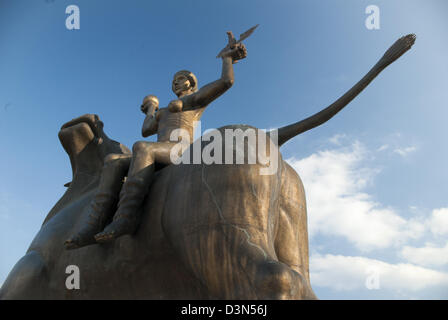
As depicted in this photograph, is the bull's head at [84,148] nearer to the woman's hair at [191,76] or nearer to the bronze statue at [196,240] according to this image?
the bronze statue at [196,240]

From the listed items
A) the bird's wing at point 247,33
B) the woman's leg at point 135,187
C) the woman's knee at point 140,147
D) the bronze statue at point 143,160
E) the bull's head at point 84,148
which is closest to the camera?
the woman's leg at point 135,187

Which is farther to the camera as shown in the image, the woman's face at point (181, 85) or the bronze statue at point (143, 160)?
the woman's face at point (181, 85)

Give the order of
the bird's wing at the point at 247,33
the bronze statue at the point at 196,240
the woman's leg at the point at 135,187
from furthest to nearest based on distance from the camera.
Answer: the bird's wing at the point at 247,33 < the woman's leg at the point at 135,187 < the bronze statue at the point at 196,240

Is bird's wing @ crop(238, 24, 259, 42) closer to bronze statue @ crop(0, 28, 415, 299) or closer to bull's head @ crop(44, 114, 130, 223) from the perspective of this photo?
bronze statue @ crop(0, 28, 415, 299)

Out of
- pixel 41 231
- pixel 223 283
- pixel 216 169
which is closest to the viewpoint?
pixel 223 283

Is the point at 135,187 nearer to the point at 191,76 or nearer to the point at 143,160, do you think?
the point at 143,160

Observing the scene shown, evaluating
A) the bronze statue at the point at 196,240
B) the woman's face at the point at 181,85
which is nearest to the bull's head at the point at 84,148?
the bronze statue at the point at 196,240

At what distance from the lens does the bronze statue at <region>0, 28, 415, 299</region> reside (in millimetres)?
2576

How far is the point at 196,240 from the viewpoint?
2.74 meters

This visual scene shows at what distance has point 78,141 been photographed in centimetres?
447

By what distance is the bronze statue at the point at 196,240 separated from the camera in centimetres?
258

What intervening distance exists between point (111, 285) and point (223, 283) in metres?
1.20
